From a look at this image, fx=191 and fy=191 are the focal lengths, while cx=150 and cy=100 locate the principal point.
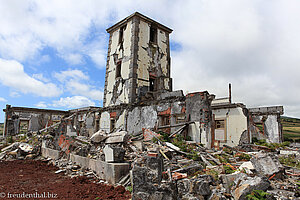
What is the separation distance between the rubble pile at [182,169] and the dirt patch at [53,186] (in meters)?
0.48

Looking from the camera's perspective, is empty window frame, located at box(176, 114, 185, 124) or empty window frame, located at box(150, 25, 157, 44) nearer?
empty window frame, located at box(176, 114, 185, 124)

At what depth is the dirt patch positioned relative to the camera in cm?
546

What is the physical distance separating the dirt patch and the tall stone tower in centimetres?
824

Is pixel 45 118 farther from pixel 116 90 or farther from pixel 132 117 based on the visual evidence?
pixel 132 117

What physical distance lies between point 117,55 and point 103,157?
11584 mm

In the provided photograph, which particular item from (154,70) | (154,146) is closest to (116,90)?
(154,70)

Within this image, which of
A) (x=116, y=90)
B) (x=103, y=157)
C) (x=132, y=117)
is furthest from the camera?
(x=116, y=90)

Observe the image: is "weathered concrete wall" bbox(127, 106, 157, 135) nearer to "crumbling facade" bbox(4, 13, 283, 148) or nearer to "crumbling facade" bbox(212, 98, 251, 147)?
"crumbling facade" bbox(4, 13, 283, 148)

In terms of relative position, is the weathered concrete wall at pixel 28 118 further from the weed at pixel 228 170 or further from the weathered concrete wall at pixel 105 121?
the weed at pixel 228 170

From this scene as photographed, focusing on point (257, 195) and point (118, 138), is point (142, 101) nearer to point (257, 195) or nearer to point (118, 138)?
point (118, 138)

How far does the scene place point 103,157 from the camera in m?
7.31

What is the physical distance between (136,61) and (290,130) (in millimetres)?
15798

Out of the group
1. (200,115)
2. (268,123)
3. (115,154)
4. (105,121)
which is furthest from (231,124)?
(115,154)

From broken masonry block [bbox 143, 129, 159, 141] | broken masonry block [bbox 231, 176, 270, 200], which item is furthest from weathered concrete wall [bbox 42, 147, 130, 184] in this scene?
broken masonry block [bbox 231, 176, 270, 200]
